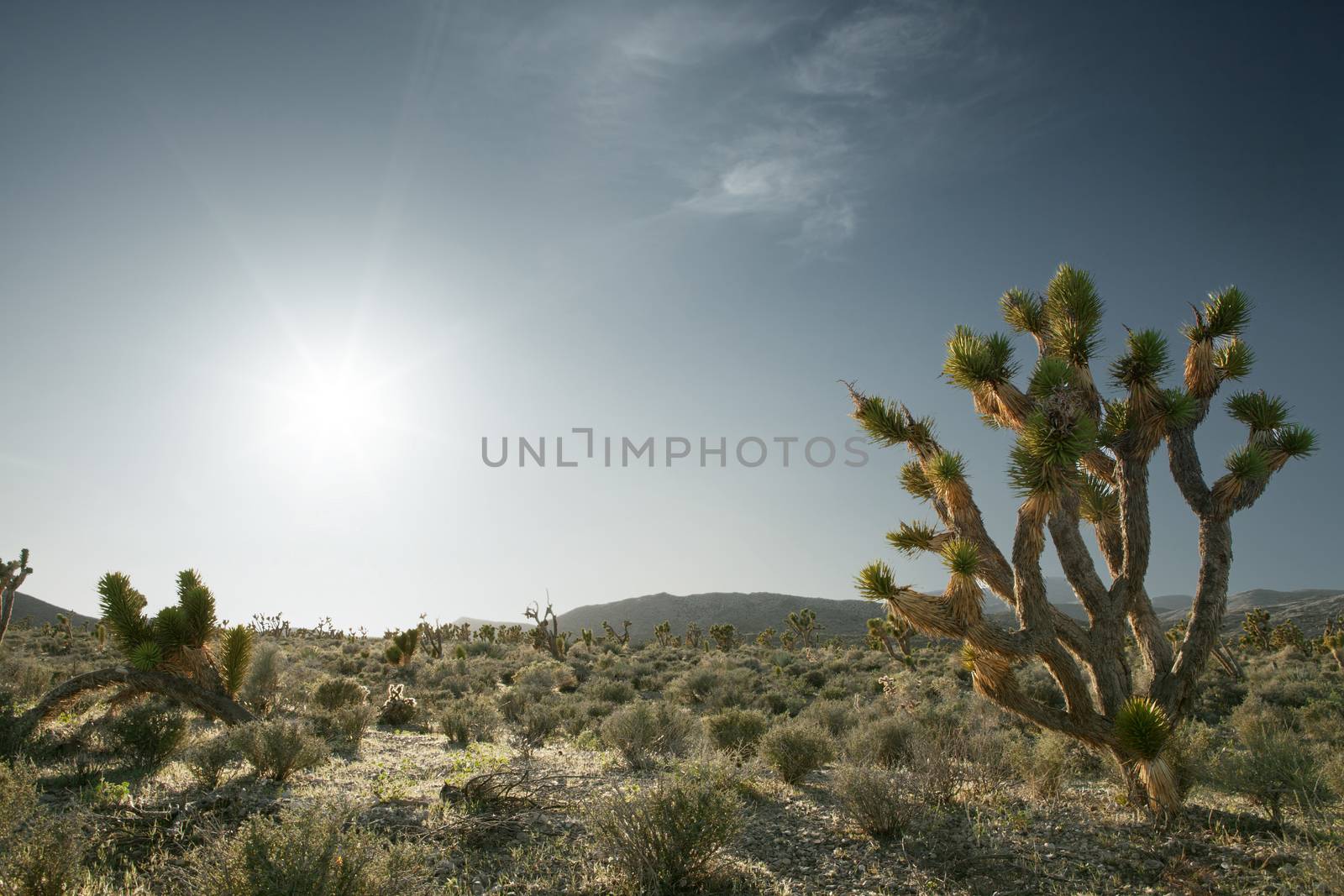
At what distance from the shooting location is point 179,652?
441 inches

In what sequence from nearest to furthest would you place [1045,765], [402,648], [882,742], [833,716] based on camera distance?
[1045,765], [882,742], [833,716], [402,648]

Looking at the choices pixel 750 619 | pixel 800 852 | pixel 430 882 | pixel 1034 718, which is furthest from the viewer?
pixel 750 619

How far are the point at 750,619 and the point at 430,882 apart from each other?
86.2 m

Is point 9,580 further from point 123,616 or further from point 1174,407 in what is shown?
point 1174,407

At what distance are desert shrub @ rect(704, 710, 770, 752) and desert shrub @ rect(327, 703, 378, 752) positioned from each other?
6057 mm

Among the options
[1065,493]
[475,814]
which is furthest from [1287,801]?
[475,814]

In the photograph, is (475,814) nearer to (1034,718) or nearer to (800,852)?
(800,852)

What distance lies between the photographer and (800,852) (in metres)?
6.83

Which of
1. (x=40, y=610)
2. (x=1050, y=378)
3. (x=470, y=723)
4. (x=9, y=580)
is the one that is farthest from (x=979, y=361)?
(x=40, y=610)

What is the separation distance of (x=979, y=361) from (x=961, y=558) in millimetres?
2872

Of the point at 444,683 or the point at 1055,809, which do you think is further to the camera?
the point at 444,683

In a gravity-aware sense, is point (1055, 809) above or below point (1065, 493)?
below

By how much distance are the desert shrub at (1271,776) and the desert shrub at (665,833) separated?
5.95m

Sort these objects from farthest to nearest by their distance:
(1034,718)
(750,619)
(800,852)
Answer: (750,619) → (1034,718) → (800,852)
